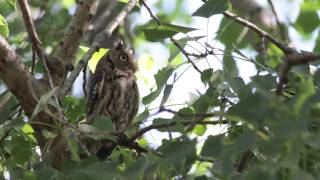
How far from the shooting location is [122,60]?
10.2ft

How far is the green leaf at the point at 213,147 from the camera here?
3.97 ft

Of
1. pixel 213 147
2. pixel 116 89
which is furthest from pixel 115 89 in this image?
pixel 213 147

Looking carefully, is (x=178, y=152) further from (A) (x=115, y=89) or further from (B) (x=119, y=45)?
(B) (x=119, y=45)

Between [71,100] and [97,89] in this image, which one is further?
[97,89]

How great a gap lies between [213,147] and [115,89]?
1.70 metres

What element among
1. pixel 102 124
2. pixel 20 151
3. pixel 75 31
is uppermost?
pixel 75 31

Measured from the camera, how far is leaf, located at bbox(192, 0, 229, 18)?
5.93 feet

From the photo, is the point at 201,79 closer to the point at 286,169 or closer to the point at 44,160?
the point at 44,160

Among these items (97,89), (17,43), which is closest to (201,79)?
(97,89)

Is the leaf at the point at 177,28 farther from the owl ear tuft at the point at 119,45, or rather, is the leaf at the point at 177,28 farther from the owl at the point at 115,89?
the owl ear tuft at the point at 119,45

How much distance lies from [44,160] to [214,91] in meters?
0.45

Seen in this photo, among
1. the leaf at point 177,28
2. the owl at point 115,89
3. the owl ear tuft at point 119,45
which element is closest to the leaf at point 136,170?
the leaf at point 177,28

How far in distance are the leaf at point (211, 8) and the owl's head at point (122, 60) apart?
50.1 inches

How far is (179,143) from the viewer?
1201mm
